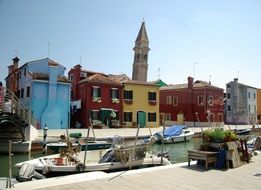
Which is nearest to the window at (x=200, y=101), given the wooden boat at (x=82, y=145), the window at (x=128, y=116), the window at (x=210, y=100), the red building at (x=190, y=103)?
the red building at (x=190, y=103)

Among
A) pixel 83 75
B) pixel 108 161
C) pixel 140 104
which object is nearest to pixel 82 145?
pixel 108 161

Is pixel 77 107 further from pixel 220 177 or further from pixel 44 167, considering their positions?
pixel 220 177

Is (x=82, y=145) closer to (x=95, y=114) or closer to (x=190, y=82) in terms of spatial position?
(x=95, y=114)

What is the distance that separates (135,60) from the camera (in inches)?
2847

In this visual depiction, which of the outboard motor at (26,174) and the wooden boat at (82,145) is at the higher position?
the outboard motor at (26,174)

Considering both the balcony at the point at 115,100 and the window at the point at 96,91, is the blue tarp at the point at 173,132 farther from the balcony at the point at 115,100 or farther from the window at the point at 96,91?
the window at the point at 96,91

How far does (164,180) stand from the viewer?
27.1 feet

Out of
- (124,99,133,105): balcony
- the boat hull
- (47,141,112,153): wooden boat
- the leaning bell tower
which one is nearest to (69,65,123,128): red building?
(124,99,133,105): balcony

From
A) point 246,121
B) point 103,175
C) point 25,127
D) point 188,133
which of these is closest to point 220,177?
point 103,175

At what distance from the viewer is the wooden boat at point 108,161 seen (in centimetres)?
1125

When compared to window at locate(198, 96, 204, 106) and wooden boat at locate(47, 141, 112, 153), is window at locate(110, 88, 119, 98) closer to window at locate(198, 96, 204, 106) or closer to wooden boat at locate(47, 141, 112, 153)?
window at locate(198, 96, 204, 106)

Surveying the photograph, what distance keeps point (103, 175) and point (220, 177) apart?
348cm

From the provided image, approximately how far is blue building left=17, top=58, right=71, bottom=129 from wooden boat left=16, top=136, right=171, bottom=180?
2201 centimetres

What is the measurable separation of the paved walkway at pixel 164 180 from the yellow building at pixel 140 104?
98.8 feet
